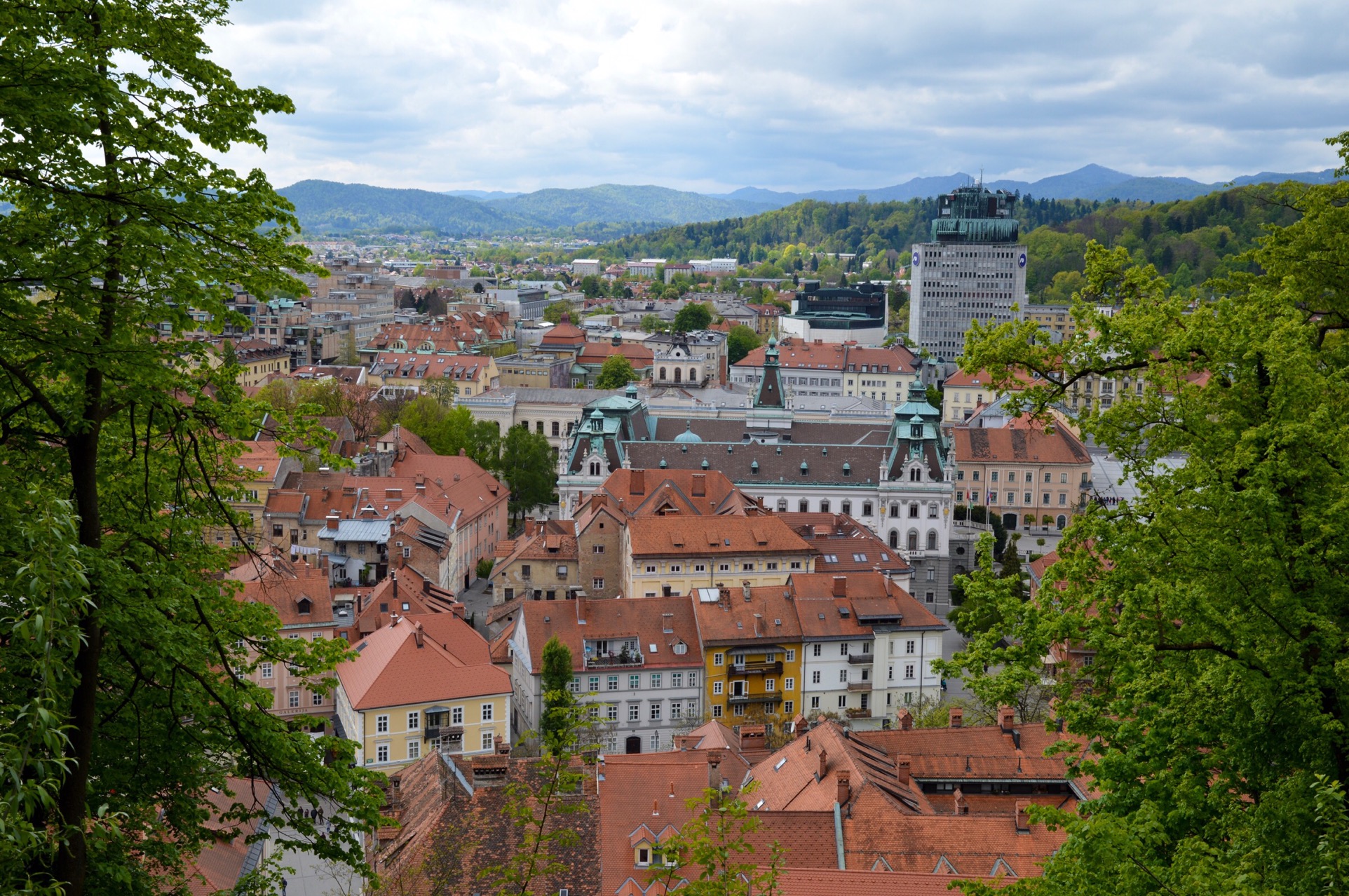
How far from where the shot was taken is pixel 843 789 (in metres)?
33.7

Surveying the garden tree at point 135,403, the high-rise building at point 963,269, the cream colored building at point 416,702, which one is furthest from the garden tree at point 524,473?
the high-rise building at point 963,269

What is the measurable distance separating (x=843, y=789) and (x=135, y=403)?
25864mm

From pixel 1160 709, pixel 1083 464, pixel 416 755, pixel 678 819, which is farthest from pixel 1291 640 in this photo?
pixel 1083 464

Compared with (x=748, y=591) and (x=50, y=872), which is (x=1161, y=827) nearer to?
(x=50, y=872)

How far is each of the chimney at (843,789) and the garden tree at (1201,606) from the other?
56.3 feet

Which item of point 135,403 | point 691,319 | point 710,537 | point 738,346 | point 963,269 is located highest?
point 963,269

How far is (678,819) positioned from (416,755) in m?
16.5

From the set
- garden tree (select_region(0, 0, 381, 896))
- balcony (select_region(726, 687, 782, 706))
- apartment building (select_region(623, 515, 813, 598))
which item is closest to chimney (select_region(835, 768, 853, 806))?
balcony (select_region(726, 687, 782, 706))

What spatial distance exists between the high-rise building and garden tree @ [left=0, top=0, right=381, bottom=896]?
166048 millimetres

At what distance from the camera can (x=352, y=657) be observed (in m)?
14.8

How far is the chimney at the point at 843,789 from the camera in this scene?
33.5m

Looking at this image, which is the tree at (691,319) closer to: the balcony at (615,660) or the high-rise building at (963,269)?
the high-rise building at (963,269)

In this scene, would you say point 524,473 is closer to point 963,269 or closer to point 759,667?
point 759,667

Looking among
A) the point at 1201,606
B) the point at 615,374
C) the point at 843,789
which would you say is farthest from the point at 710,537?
the point at 615,374
